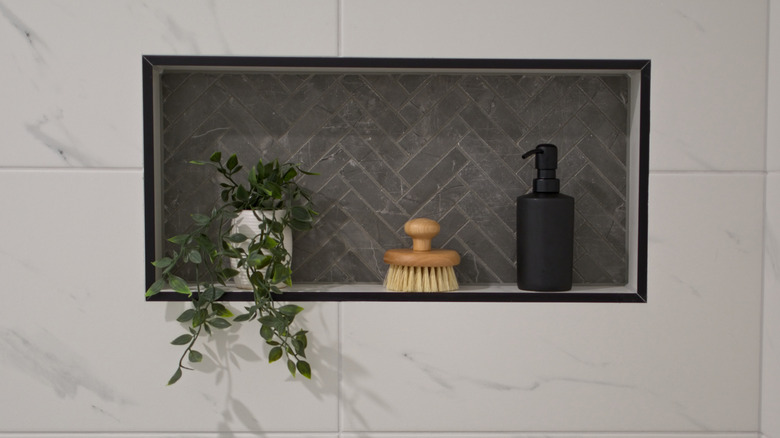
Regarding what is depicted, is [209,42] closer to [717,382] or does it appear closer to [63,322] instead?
[63,322]

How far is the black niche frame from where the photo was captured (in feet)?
2.65

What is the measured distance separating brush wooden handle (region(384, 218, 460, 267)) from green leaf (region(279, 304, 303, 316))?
0.14m

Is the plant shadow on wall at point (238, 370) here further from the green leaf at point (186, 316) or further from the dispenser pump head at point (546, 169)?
the dispenser pump head at point (546, 169)

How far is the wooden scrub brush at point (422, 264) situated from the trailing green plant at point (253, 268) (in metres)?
0.14

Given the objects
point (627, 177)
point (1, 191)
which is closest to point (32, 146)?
point (1, 191)

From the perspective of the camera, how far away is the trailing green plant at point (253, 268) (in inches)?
30.7

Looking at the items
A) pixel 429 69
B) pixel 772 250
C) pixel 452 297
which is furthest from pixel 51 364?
pixel 772 250

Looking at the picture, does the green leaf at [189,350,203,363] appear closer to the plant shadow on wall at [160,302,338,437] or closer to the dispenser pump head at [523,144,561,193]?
the plant shadow on wall at [160,302,338,437]

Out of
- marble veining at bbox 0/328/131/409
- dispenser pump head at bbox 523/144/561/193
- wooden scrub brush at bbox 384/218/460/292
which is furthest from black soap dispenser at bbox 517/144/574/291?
marble veining at bbox 0/328/131/409

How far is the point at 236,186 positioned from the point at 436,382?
0.41 metres

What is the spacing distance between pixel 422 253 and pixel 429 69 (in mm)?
263

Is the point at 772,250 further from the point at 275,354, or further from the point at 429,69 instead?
the point at 275,354

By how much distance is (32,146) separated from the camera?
0.81 meters

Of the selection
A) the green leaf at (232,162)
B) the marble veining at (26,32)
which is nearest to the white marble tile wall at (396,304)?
the marble veining at (26,32)
